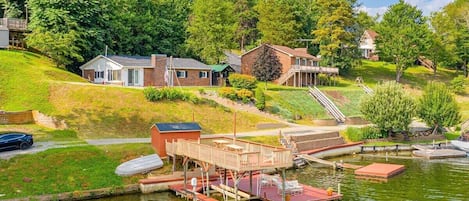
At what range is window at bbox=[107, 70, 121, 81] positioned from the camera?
190 ft

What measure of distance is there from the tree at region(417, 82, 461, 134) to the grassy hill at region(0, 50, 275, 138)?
17.4 meters

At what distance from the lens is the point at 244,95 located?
54.1 metres

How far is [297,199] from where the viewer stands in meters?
26.3

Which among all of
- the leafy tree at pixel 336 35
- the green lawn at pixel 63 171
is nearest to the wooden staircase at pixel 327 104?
the leafy tree at pixel 336 35

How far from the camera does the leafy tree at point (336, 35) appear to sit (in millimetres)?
85875

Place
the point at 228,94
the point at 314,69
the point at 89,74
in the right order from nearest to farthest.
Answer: the point at 228,94 → the point at 89,74 → the point at 314,69

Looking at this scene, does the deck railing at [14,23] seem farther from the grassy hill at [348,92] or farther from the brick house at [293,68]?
the grassy hill at [348,92]

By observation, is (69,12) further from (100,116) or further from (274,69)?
(274,69)

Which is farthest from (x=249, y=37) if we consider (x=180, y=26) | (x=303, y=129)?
(x=303, y=129)

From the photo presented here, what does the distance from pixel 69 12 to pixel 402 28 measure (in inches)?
2318

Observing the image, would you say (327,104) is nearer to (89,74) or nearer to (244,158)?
(89,74)

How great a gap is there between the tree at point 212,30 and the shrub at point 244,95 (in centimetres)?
1855

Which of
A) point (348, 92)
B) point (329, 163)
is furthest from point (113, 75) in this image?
point (348, 92)

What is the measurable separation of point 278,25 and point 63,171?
65.9m
